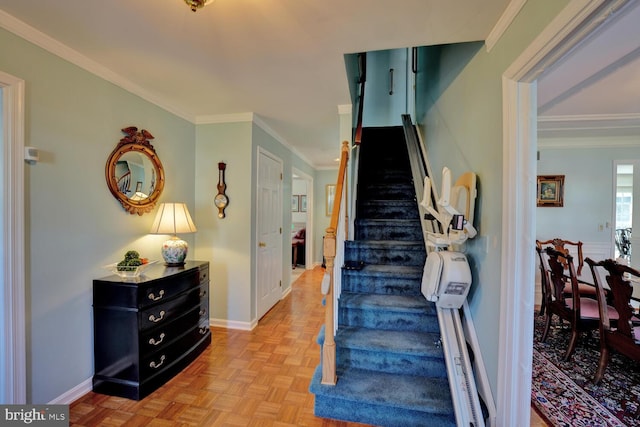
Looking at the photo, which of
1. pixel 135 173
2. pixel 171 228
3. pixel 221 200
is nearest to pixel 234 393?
pixel 171 228

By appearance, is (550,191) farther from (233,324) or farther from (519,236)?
(233,324)

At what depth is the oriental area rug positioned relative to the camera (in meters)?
1.67

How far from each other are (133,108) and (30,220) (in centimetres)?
123

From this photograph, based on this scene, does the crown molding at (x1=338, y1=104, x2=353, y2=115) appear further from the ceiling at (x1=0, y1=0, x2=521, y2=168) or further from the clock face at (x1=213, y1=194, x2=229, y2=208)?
the clock face at (x1=213, y1=194, x2=229, y2=208)

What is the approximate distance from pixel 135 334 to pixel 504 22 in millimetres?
3048

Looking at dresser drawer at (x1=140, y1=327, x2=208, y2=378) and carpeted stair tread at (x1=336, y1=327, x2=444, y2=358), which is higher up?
carpeted stair tread at (x1=336, y1=327, x2=444, y2=358)

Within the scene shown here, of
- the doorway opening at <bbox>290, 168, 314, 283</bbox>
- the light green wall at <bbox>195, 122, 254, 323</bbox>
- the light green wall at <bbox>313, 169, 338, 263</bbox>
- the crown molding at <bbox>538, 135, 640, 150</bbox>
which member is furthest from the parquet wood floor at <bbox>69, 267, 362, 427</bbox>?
the crown molding at <bbox>538, 135, 640, 150</bbox>

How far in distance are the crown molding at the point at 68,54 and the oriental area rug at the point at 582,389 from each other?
13.2 ft

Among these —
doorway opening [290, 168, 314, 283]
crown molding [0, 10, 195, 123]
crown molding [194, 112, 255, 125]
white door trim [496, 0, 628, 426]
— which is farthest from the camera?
doorway opening [290, 168, 314, 283]

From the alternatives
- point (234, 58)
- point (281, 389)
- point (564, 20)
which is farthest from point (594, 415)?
point (234, 58)

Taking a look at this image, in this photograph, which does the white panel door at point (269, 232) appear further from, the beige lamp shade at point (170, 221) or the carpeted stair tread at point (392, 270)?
the carpeted stair tread at point (392, 270)

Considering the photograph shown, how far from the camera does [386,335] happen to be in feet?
6.56

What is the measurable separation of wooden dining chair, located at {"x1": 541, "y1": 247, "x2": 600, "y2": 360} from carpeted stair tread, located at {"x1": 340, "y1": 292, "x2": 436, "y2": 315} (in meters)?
1.36

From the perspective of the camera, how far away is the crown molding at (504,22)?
1279 mm
